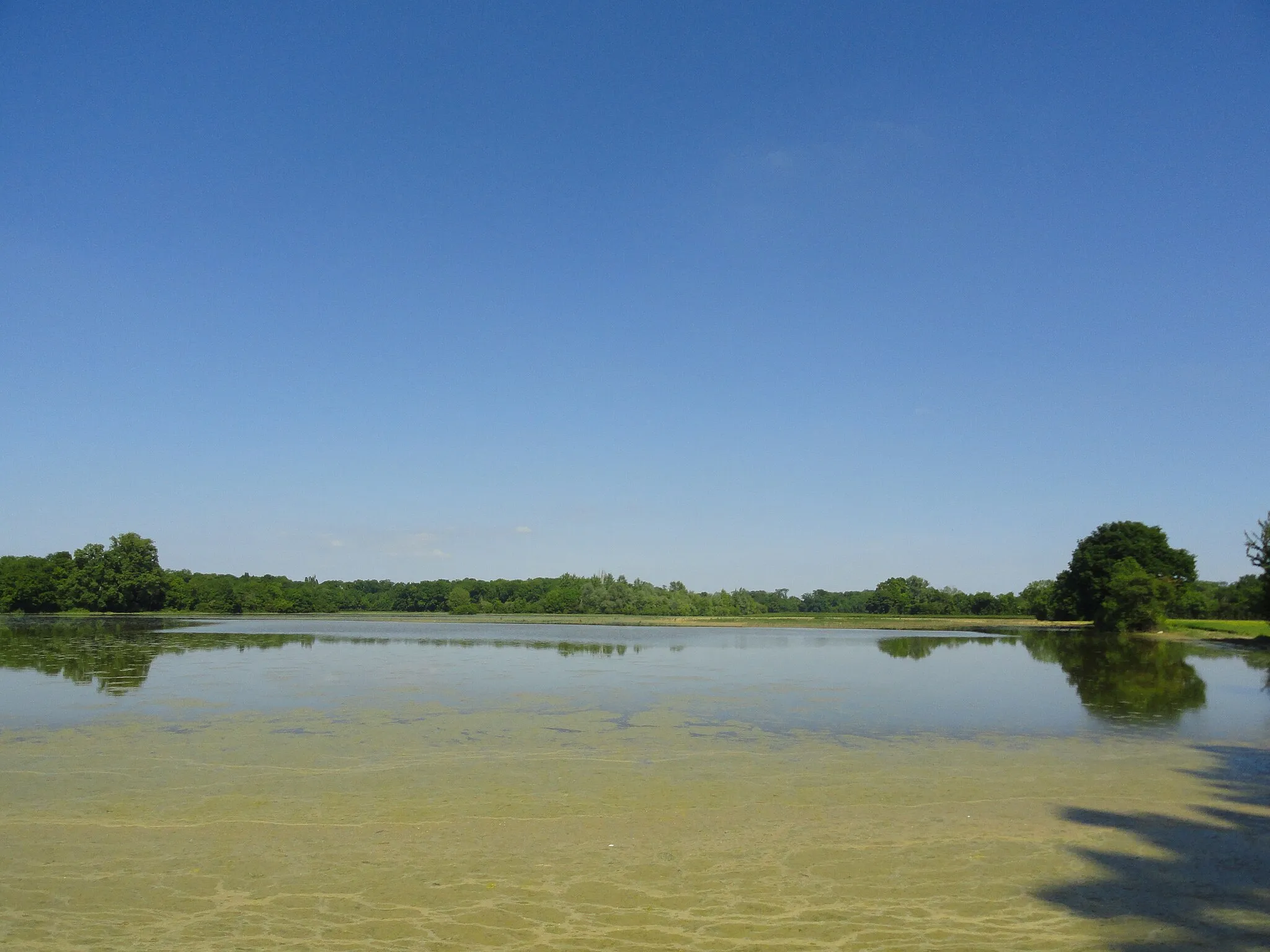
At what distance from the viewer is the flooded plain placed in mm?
6254

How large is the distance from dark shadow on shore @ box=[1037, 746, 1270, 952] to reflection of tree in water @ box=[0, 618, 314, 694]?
2062cm

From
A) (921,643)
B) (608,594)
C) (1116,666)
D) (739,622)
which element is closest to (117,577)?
(608,594)

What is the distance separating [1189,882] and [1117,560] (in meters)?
67.5

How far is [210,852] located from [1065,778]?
1073 centimetres

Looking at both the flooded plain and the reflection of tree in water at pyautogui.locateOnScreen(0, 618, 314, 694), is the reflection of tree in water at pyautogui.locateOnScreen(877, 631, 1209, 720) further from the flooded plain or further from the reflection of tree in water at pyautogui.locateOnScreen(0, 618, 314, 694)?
the reflection of tree in water at pyautogui.locateOnScreen(0, 618, 314, 694)

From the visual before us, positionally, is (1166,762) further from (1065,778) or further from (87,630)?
(87,630)

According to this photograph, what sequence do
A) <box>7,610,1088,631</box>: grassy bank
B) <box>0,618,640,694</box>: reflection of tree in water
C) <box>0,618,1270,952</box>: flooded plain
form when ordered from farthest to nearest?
<box>7,610,1088,631</box>: grassy bank, <box>0,618,640,694</box>: reflection of tree in water, <box>0,618,1270,952</box>: flooded plain

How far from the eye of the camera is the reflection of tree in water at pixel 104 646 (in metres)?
23.6

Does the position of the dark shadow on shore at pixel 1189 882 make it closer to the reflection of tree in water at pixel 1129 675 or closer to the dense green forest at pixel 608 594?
the reflection of tree in water at pixel 1129 675

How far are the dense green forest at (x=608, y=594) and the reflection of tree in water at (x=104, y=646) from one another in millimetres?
30290

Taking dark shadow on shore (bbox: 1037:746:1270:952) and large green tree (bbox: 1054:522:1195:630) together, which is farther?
large green tree (bbox: 1054:522:1195:630)

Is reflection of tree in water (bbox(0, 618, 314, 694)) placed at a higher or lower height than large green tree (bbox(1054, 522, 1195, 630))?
lower

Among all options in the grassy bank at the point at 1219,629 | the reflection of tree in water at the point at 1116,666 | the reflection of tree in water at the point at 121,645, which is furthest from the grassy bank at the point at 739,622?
the reflection of tree in water at the point at 121,645

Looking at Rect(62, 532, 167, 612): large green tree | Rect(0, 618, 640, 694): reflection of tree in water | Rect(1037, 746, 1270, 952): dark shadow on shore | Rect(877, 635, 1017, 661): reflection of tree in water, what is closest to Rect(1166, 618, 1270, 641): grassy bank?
Rect(877, 635, 1017, 661): reflection of tree in water
